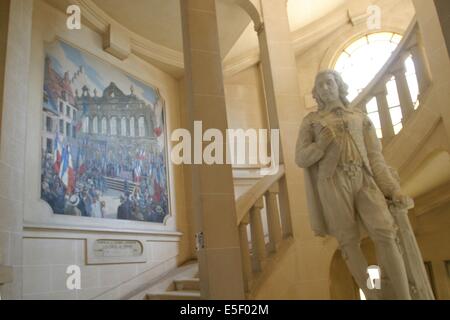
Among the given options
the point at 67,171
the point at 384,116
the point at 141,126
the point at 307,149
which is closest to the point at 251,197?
the point at 307,149

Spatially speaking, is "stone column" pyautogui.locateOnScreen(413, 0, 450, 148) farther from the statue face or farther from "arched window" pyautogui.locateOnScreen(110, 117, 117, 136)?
"arched window" pyautogui.locateOnScreen(110, 117, 117, 136)

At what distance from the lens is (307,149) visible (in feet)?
9.40

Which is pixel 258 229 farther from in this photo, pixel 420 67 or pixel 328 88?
pixel 420 67

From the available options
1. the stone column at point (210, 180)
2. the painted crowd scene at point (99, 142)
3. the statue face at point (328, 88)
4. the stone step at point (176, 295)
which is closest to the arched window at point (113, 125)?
the painted crowd scene at point (99, 142)

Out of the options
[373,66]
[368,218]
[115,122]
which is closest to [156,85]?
[115,122]

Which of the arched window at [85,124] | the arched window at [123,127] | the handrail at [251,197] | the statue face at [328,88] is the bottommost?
the handrail at [251,197]

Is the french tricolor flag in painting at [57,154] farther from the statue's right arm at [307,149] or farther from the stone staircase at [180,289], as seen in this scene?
the statue's right arm at [307,149]

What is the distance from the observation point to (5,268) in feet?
11.5

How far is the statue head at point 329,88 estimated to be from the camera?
2.96 meters

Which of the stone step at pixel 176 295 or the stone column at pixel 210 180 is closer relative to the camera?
the stone column at pixel 210 180

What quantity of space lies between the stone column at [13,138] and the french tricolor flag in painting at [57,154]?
3.34 ft
